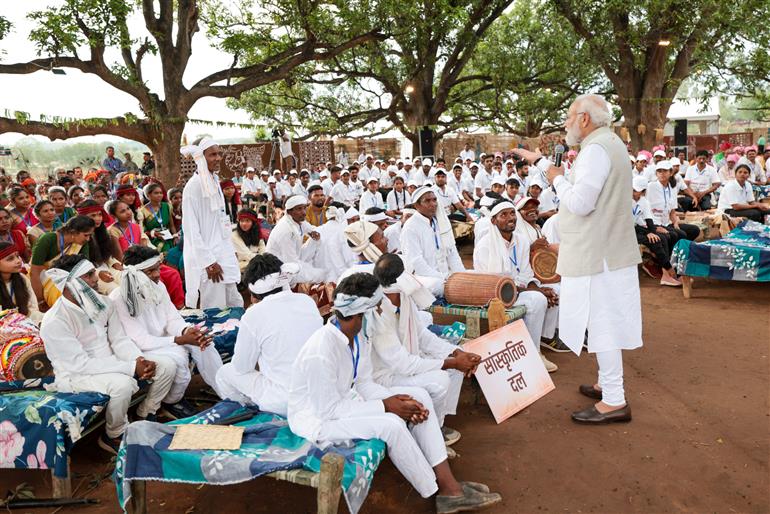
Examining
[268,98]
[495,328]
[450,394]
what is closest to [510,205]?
[495,328]

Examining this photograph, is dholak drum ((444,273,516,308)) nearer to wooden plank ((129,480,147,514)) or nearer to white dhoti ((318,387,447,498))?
white dhoti ((318,387,447,498))

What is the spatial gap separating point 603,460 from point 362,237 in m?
2.63

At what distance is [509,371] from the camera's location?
4121mm

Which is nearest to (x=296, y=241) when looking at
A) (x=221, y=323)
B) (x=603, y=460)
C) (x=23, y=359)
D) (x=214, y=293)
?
(x=214, y=293)

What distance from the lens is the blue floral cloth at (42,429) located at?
3172 mm

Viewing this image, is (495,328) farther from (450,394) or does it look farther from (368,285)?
(368,285)

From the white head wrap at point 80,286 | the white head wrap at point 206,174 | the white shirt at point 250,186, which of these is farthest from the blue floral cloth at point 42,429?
the white shirt at point 250,186

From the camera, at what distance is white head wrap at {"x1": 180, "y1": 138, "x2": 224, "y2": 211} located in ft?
15.2

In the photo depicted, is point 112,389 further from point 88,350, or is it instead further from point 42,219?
point 42,219

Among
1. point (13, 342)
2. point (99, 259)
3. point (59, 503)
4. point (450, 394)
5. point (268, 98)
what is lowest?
point (59, 503)

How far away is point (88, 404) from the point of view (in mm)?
3312

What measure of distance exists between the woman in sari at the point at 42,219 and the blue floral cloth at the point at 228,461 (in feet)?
13.8

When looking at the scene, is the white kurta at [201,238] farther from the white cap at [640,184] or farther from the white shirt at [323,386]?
the white cap at [640,184]

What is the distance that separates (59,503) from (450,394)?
239cm
